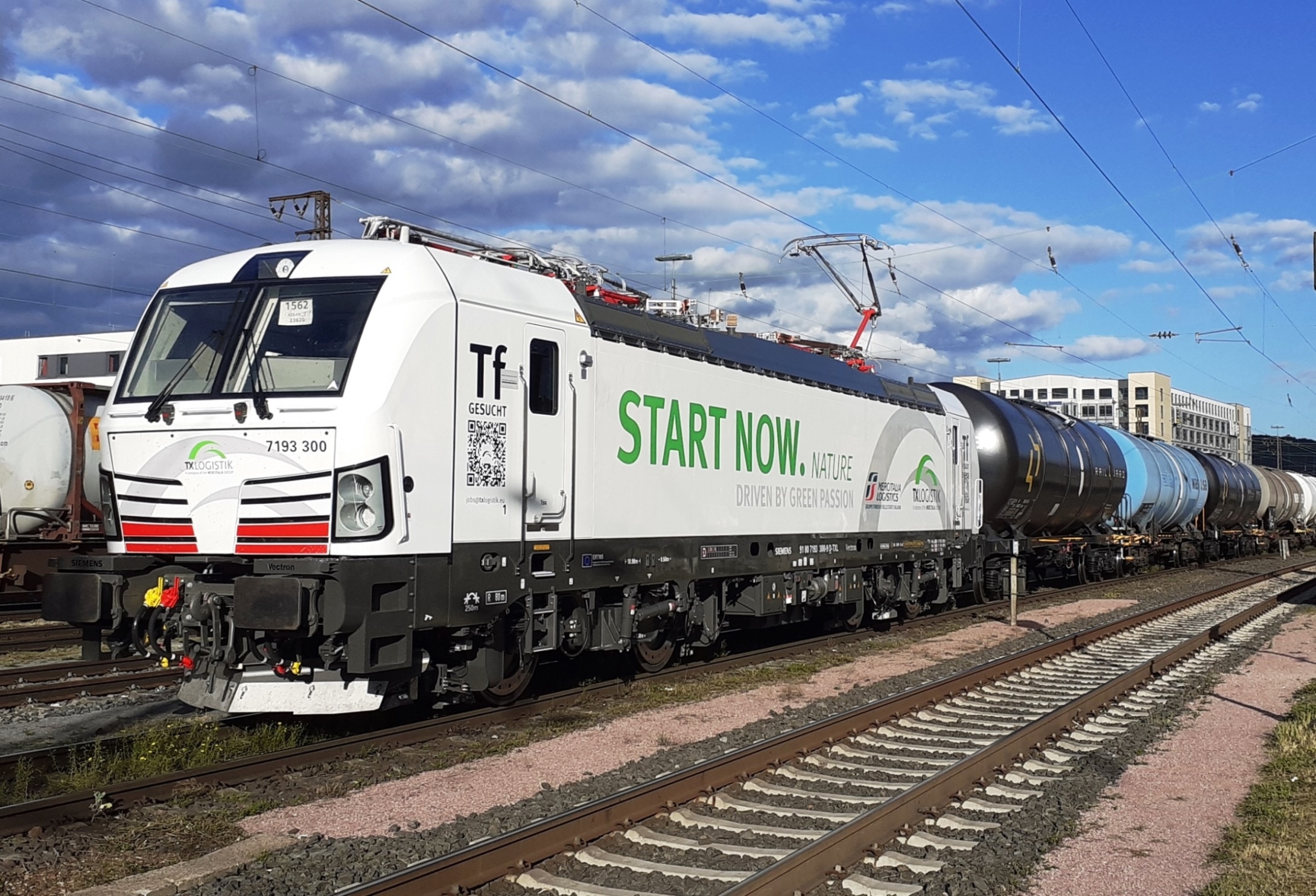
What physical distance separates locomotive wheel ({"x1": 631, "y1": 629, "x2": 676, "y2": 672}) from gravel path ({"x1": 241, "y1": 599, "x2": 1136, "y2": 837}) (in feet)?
3.66

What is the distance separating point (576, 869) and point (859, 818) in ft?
5.36

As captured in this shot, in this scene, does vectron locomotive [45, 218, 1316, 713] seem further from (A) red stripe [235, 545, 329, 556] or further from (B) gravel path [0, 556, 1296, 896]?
(B) gravel path [0, 556, 1296, 896]

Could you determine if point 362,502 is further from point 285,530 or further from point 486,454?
point 486,454

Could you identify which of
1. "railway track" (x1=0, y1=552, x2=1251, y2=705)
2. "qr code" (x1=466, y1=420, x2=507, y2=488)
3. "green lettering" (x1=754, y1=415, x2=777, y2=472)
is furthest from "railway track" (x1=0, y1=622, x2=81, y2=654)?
"green lettering" (x1=754, y1=415, x2=777, y2=472)

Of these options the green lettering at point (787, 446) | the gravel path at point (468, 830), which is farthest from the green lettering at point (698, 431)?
the gravel path at point (468, 830)

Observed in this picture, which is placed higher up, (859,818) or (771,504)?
(771,504)

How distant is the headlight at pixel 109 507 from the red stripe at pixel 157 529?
0.17 metres

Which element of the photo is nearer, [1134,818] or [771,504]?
[1134,818]

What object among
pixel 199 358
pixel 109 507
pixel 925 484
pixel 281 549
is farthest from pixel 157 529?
pixel 925 484

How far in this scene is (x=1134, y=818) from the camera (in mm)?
7117

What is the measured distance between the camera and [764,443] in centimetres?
1320

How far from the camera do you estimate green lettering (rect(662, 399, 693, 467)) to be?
11.3 m

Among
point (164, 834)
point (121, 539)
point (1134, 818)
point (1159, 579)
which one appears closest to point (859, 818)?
point (1134, 818)

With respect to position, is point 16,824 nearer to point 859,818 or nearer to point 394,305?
point 394,305
